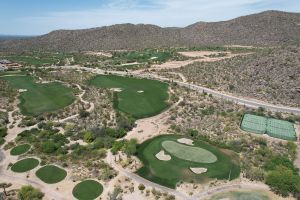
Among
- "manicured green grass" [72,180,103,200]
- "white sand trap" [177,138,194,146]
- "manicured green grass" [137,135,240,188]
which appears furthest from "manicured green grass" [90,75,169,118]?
"manicured green grass" [72,180,103,200]

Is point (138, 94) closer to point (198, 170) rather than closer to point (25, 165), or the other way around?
point (198, 170)

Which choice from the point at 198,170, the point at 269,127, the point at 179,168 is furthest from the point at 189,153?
the point at 269,127

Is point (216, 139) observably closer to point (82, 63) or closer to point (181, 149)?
point (181, 149)

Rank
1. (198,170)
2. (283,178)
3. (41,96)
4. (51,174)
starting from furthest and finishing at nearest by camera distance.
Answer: (41,96)
(198,170)
(51,174)
(283,178)

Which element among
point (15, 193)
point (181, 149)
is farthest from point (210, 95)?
point (15, 193)

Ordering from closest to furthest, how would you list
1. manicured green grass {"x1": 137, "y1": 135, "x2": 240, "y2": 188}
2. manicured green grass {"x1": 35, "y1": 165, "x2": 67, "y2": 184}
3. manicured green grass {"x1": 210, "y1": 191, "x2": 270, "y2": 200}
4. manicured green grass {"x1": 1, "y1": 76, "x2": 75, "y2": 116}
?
manicured green grass {"x1": 210, "y1": 191, "x2": 270, "y2": 200}, manicured green grass {"x1": 35, "y1": 165, "x2": 67, "y2": 184}, manicured green grass {"x1": 137, "y1": 135, "x2": 240, "y2": 188}, manicured green grass {"x1": 1, "y1": 76, "x2": 75, "y2": 116}

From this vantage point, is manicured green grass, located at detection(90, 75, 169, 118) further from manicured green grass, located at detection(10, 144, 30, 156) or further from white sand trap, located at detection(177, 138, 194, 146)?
manicured green grass, located at detection(10, 144, 30, 156)
